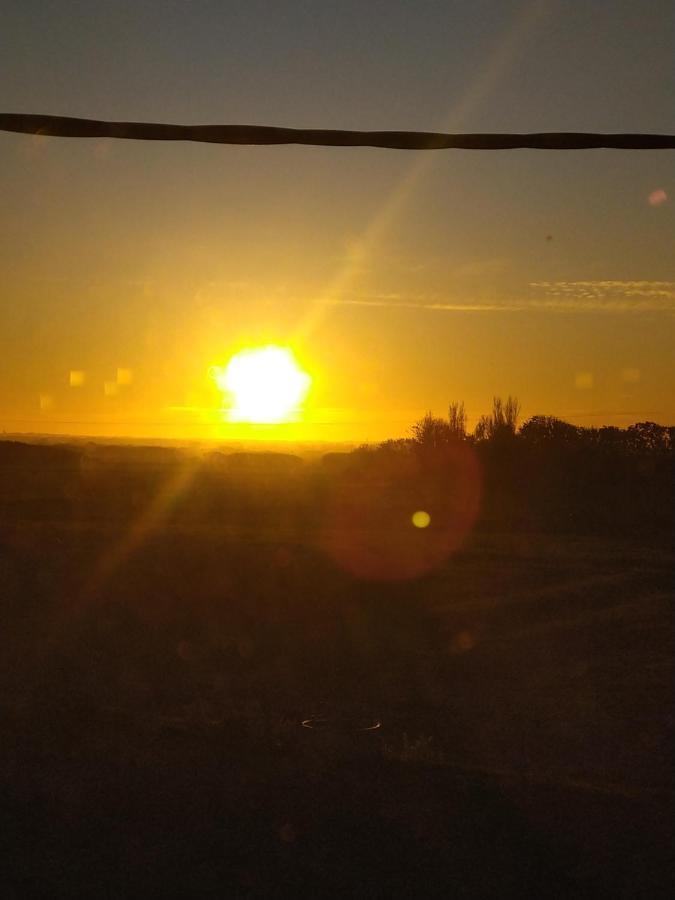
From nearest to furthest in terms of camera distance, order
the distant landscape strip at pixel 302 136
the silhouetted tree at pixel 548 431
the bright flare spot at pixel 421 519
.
Result: 1. the distant landscape strip at pixel 302 136
2. the bright flare spot at pixel 421 519
3. the silhouetted tree at pixel 548 431

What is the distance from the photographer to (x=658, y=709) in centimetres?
962

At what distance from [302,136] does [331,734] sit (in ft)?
14.8

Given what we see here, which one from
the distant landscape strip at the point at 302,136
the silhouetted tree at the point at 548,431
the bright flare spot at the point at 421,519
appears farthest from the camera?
the silhouetted tree at the point at 548,431

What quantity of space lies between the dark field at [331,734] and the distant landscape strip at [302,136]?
3.43 meters

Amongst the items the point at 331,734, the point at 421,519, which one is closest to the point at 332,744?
A: the point at 331,734

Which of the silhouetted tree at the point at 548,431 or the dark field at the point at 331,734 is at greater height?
the silhouetted tree at the point at 548,431

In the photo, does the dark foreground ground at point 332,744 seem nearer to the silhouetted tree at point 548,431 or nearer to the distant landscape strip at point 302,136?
the distant landscape strip at point 302,136

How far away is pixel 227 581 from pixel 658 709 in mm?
10900

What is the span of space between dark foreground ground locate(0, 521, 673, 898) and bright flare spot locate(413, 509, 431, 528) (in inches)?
868

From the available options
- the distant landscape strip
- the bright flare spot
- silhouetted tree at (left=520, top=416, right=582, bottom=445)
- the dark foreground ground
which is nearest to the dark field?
the dark foreground ground

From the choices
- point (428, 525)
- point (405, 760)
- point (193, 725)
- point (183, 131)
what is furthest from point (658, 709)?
point (428, 525)

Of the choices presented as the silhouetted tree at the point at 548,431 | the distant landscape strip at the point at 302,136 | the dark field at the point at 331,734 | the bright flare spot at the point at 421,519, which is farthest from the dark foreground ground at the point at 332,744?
the silhouetted tree at the point at 548,431

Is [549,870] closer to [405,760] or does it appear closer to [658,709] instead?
[405,760]

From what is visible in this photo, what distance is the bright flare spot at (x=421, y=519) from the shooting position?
1584 inches
